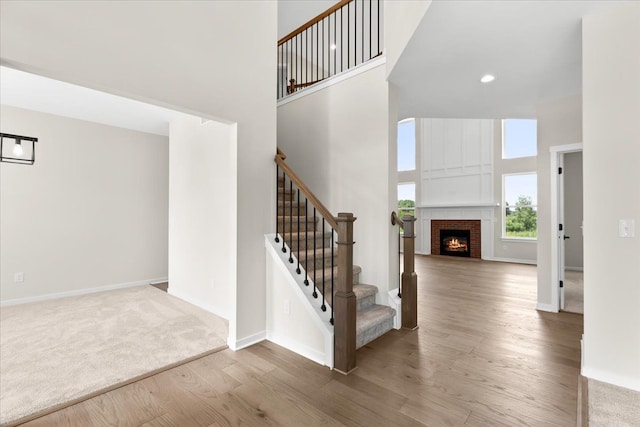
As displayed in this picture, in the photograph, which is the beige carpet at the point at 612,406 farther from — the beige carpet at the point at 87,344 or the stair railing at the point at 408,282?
the beige carpet at the point at 87,344

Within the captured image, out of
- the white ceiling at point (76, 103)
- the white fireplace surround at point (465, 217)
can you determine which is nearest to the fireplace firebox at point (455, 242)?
the white fireplace surround at point (465, 217)

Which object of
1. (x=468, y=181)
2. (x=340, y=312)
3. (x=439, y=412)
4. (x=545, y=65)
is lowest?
(x=439, y=412)

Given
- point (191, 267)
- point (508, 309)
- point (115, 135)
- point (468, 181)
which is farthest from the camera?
point (468, 181)

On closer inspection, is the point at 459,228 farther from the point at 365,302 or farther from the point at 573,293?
the point at 365,302

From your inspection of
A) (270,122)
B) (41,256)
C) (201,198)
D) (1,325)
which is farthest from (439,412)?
(41,256)

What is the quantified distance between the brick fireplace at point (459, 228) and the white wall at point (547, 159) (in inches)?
169

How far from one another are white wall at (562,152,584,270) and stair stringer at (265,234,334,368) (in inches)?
258

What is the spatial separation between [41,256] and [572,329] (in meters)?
Result: 6.89

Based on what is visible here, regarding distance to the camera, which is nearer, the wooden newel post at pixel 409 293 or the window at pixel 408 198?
the wooden newel post at pixel 409 293


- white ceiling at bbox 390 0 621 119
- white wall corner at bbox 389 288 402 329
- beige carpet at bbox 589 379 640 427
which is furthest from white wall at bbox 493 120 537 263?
beige carpet at bbox 589 379 640 427

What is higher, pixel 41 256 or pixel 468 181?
pixel 468 181

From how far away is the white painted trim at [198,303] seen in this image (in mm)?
3741

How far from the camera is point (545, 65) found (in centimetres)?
291

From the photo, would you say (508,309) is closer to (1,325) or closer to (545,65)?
(545,65)
